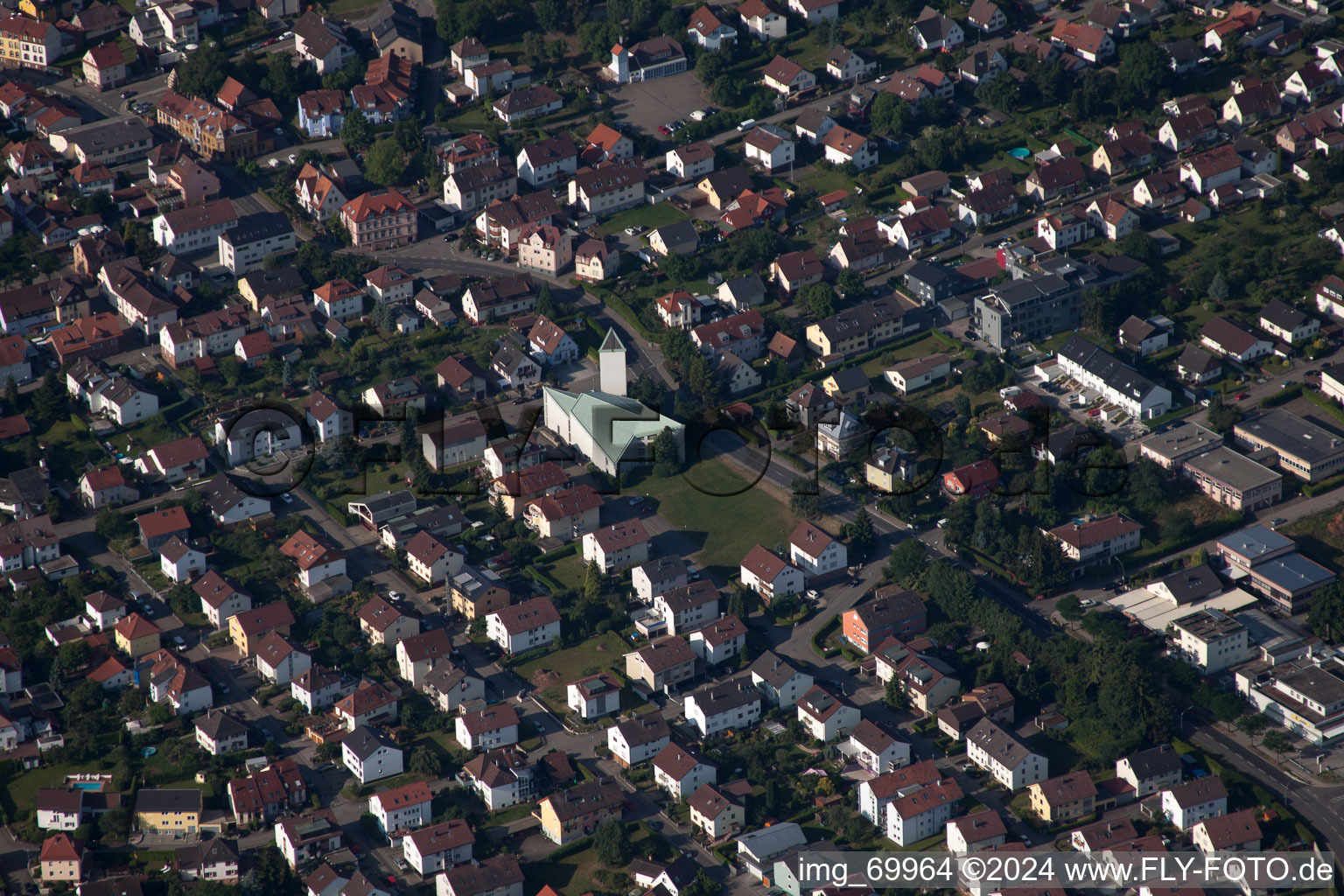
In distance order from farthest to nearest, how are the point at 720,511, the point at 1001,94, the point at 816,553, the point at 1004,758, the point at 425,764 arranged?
the point at 1001,94 < the point at 720,511 < the point at 816,553 < the point at 425,764 < the point at 1004,758

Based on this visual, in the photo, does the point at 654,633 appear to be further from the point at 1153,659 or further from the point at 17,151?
the point at 17,151

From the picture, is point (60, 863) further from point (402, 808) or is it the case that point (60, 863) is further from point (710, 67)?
point (710, 67)

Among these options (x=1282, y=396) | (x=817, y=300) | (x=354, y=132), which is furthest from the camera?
(x=354, y=132)

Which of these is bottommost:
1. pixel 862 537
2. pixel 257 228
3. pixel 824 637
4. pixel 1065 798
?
pixel 1065 798

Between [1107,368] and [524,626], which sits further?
[1107,368]

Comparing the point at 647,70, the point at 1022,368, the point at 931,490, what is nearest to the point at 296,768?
the point at 931,490

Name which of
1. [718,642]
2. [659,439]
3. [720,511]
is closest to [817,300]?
[659,439]

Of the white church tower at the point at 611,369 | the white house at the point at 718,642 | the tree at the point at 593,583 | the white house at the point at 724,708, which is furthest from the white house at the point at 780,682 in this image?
the white church tower at the point at 611,369

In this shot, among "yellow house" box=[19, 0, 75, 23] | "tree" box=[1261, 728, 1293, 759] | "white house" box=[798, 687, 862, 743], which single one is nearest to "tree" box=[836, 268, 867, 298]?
"white house" box=[798, 687, 862, 743]
